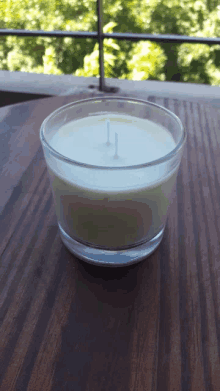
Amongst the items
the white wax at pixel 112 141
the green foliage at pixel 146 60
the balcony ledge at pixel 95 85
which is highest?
the white wax at pixel 112 141

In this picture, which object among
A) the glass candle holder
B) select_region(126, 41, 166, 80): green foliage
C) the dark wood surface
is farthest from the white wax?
select_region(126, 41, 166, 80): green foliage

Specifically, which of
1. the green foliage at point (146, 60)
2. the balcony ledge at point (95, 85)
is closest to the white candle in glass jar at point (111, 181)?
the balcony ledge at point (95, 85)

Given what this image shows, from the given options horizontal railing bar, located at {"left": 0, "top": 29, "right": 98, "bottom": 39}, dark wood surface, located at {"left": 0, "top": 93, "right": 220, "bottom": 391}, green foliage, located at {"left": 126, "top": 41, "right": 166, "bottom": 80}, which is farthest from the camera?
green foliage, located at {"left": 126, "top": 41, "right": 166, "bottom": 80}

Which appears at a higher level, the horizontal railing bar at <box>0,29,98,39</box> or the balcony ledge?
the horizontal railing bar at <box>0,29,98,39</box>

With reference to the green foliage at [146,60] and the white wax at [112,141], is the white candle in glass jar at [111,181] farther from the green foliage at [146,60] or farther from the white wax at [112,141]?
the green foliage at [146,60]

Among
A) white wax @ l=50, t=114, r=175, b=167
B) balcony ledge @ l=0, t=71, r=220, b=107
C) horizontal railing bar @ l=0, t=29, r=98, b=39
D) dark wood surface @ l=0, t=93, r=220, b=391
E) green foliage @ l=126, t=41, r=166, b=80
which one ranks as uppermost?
white wax @ l=50, t=114, r=175, b=167

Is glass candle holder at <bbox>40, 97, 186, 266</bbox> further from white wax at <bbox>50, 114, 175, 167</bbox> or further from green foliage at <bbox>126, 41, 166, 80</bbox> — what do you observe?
green foliage at <bbox>126, 41, 166, 80</bbox>
